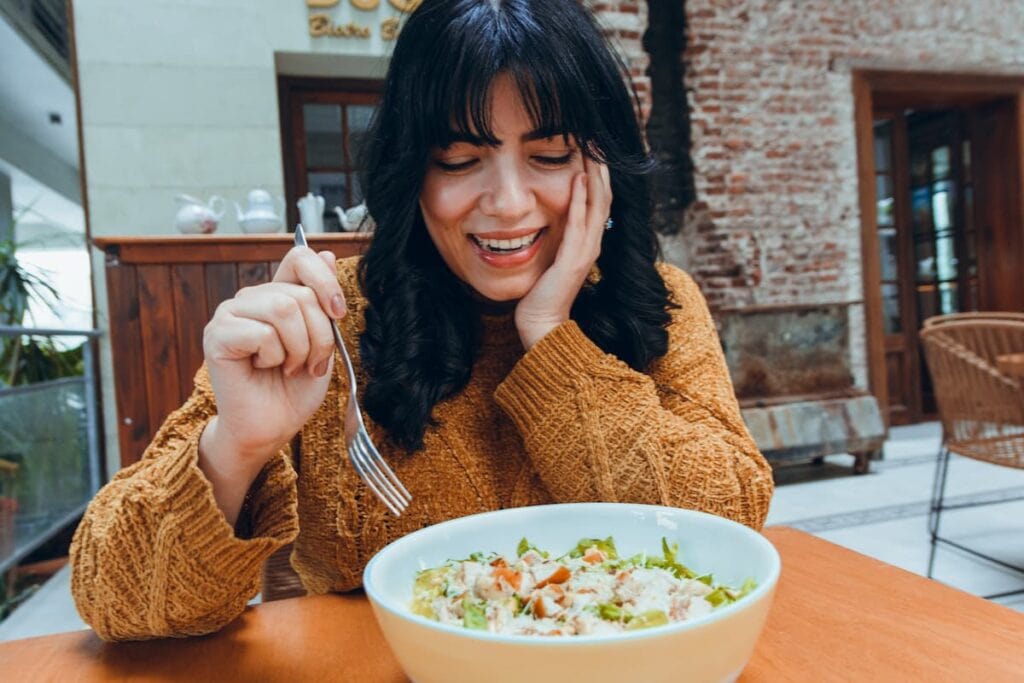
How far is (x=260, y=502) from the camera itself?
25.8 inches

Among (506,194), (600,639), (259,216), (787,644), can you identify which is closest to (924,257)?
(259,216)

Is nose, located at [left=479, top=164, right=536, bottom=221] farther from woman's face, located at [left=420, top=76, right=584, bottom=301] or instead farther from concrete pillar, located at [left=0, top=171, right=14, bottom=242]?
concrete pillar, located at [left=0, top=171, right=14, bottom=242]

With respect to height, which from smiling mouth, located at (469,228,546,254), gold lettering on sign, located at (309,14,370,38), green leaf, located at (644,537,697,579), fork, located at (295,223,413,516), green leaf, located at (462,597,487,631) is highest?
gold lettering on sign, located at (309,14,370,38)

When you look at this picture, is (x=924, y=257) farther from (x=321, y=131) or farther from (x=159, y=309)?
(x=159, y=309)

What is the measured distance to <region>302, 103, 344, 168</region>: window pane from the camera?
355 centimetres

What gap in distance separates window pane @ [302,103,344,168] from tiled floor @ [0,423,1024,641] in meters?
2.18

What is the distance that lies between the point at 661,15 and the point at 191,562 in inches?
169

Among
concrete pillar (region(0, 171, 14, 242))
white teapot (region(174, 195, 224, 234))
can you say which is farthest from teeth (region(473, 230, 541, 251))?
concrete pillar (region(0, 171, 14, 242))

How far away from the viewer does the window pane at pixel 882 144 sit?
511cm

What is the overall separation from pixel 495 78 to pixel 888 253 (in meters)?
5.09

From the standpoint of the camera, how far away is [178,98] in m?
3.18

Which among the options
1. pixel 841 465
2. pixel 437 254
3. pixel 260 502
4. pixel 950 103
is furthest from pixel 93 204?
pixel 950 103

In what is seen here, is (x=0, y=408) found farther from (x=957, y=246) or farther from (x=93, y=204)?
(x=957, y=246)

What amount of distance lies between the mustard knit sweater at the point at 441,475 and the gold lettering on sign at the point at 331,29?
8.56 ft
